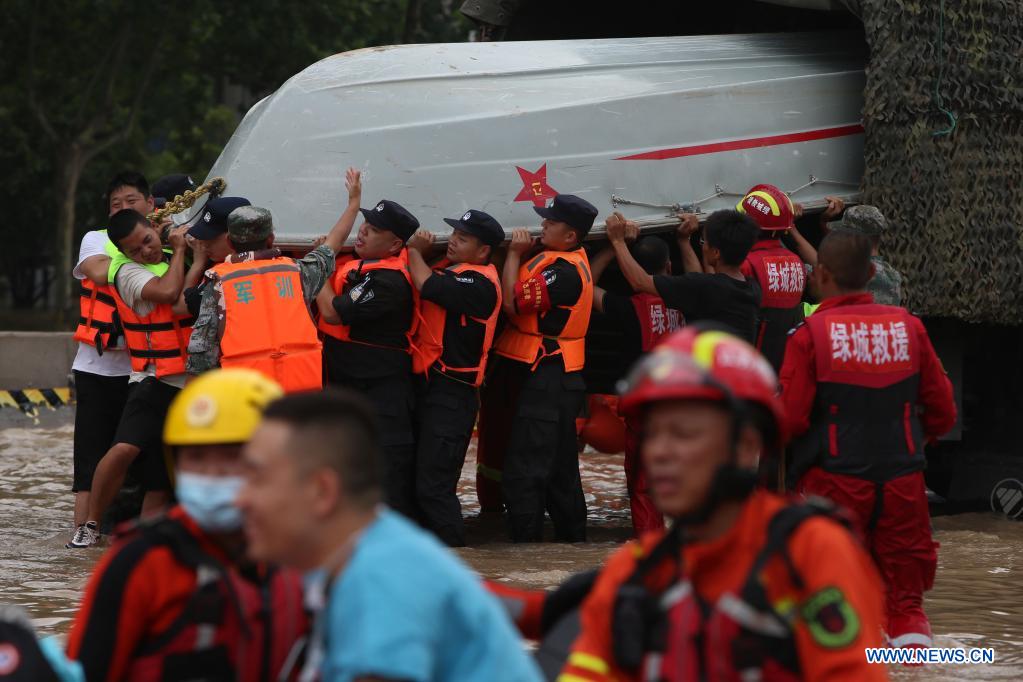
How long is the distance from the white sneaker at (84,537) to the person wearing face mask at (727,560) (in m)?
5.95

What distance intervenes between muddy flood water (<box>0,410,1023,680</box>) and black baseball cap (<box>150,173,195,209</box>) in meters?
1.91

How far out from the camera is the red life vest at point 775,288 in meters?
8.79

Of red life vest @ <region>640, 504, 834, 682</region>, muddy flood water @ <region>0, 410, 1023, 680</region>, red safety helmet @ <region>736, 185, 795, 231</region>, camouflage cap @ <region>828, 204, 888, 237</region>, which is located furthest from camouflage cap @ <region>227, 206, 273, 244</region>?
red life vest @ <region>640, 504, 834, 682</region>

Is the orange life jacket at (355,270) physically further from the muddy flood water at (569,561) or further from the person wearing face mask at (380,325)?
the muddy flood water at (569,561)

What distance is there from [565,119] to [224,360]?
2341mm

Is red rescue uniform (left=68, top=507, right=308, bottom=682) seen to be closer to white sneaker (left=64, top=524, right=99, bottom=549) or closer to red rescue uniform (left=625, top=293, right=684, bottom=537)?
white sneaker (left=64, top=524, right=99, bottom=549)

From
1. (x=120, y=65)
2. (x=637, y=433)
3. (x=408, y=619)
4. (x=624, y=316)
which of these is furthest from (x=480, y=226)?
(x=120, y=65)

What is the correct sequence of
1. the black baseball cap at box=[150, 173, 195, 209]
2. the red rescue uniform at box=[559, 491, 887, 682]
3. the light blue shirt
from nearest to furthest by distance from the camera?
1. the light blue shirt
2. the red rescue uniform at box=[559, 491, 887, 682]
3. the black baseball cap at box=[150, 173, 195, 209]

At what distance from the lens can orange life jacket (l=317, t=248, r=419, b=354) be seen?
8438 mm

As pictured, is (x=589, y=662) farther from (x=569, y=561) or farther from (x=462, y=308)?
(x=462, y=308)

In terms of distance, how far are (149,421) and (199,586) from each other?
519 cm

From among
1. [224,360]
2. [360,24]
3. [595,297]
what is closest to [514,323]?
[595,297]

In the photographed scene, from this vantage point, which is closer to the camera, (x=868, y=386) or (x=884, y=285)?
(x=868, y=386)

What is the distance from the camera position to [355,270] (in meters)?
8.47
